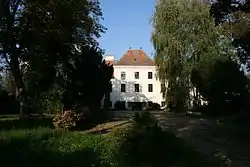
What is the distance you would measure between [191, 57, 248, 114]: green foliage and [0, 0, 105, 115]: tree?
8.31 metres

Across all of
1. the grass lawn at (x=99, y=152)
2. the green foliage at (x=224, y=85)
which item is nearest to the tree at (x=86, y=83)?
the green foliage at (x=224, y=85)

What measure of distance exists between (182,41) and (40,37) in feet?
61.8

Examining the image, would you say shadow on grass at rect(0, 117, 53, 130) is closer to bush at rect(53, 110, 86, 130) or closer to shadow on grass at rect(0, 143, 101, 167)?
bush at rect(53, 110, 86, 130)

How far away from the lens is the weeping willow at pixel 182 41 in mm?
47562

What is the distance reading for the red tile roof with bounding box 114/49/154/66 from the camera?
93500 millimetres

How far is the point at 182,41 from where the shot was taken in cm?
4869

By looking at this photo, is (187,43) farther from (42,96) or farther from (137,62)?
(137,62)

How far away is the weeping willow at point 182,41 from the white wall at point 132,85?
139 ft

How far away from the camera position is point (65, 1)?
1342 inches

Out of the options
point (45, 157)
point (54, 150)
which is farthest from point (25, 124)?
point (45, 157)

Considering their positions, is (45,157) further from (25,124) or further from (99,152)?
(25,124)

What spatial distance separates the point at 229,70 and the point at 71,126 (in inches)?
492

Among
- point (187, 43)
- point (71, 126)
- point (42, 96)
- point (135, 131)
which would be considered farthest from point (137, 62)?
point (135, 131)

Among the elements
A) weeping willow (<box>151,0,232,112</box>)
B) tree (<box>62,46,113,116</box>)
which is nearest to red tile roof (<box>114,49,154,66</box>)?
weeping willow (<box>151,0,232,112</box>)
